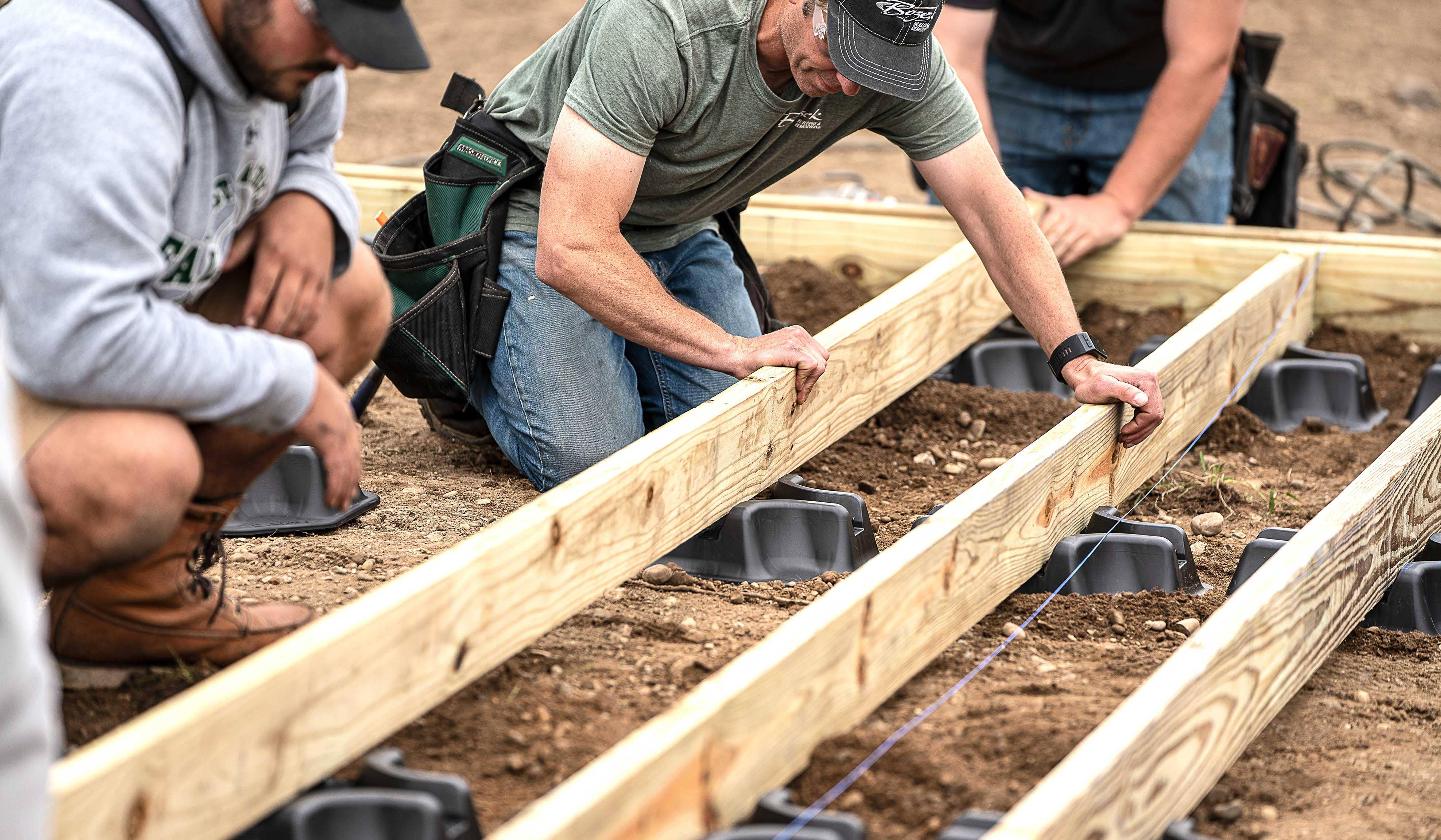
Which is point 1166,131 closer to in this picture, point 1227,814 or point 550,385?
point 550,385

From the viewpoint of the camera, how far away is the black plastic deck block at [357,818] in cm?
182

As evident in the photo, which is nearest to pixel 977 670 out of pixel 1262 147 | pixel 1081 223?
pixel 1081 223

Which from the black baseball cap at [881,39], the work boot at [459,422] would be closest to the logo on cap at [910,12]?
the black baseball cap at [881,39]

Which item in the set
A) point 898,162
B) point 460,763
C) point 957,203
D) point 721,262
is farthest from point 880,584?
point 898,162

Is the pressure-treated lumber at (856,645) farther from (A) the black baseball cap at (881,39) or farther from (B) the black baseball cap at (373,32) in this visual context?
(B) the black baseball cap at (373,32)

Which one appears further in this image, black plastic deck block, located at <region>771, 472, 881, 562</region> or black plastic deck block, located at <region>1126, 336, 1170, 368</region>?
black plastic deck block, located at <region>1126, 336, 1170, 368</region>

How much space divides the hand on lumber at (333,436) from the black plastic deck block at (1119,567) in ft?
4.47

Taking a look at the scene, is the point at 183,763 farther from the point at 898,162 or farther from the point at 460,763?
the point at 898,162

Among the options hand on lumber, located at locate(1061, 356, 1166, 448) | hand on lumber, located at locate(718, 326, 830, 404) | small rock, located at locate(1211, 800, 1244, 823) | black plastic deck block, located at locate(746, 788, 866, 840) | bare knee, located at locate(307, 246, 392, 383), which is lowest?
small rock, located at locate(1211, 800, 1244, 823)

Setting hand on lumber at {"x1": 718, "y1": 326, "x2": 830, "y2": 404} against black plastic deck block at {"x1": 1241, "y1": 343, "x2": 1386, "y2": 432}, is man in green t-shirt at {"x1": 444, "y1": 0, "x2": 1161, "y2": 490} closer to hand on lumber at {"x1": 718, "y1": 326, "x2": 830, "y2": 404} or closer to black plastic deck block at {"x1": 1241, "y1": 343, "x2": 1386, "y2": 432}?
hand on lumber at {"x1": 718, "y1": 326, "x2": 830, "y2": 404}

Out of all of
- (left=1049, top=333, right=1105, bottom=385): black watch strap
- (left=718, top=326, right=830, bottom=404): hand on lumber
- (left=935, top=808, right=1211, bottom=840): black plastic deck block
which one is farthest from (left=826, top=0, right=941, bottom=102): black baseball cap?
(left=935, top=808, right=1211, bottom=840): black plastic deck block

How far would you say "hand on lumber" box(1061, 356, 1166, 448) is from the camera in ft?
9.73

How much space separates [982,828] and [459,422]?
6.74ft

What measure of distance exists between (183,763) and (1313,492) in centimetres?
267
